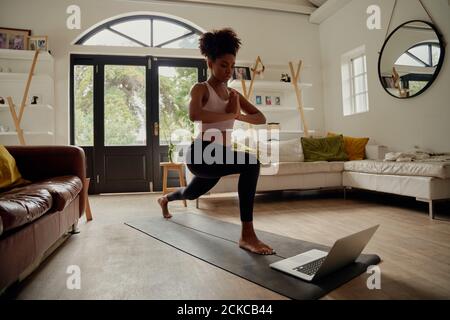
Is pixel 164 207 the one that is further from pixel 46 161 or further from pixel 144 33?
pixel 144 33

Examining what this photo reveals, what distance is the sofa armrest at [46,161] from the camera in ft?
6.86

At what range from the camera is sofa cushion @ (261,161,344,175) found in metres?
3.48

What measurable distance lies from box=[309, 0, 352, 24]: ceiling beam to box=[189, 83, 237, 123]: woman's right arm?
4.24m

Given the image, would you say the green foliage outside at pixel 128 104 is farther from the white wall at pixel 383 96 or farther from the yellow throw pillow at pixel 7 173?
the yellow throw pillow at pixel 7 173

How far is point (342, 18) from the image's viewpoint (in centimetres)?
488

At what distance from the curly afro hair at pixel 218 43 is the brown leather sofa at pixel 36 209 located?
1096 mm

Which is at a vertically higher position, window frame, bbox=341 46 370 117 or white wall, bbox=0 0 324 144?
white wall, bbox=0 0 324 144

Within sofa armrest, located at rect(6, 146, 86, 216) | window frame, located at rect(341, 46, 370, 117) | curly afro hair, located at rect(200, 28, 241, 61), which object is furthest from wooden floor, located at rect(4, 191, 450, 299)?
window frame, located at rect(341, 46, 370, 117)

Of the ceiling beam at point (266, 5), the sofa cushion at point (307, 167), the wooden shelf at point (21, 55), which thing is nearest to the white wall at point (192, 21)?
the ceiling beam at point (266, 5)

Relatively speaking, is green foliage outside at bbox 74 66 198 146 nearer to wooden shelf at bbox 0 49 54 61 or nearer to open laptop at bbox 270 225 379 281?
wooden shelf at bbox 0 49 54 61

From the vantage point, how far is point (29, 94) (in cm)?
A: 441

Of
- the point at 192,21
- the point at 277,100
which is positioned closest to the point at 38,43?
the point at 192,21

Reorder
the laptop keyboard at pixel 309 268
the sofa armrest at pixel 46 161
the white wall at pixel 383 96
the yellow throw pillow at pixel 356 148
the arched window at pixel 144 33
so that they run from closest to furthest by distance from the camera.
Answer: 1. the laptop keyboard at pixel 309 268
2. the sofa armrest at pixel 46 161
3. the white wall at pixel 383 96
4. the yellow throw pillow at pixel 356 148
5. the arched window at pixel 144 33
